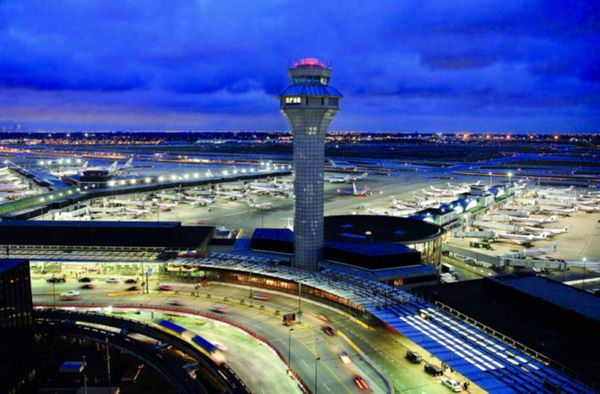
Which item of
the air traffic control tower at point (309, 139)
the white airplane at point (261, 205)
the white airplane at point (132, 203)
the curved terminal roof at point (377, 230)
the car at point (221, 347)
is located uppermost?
the air traffic control tower at point (309, 139)

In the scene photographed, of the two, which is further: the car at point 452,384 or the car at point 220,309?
the car at point 220,309

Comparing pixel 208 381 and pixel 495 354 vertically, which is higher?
pixel 495 354

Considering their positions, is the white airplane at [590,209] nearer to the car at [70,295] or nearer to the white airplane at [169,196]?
the white airplane at [169,196]

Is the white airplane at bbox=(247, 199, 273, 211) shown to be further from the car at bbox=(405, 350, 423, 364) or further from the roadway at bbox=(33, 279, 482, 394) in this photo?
the car at bbox=(405, 350, 423, 364)

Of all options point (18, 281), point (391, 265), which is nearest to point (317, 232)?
point (391, 265)

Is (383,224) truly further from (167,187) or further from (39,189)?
(39,189)

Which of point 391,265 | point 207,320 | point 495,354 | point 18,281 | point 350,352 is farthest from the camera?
point 391,265

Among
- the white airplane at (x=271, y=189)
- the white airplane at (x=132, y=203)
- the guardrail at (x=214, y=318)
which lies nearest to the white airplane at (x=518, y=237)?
the guardrail at (x=214, y=318)

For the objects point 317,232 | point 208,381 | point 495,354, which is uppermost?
point 317,232
